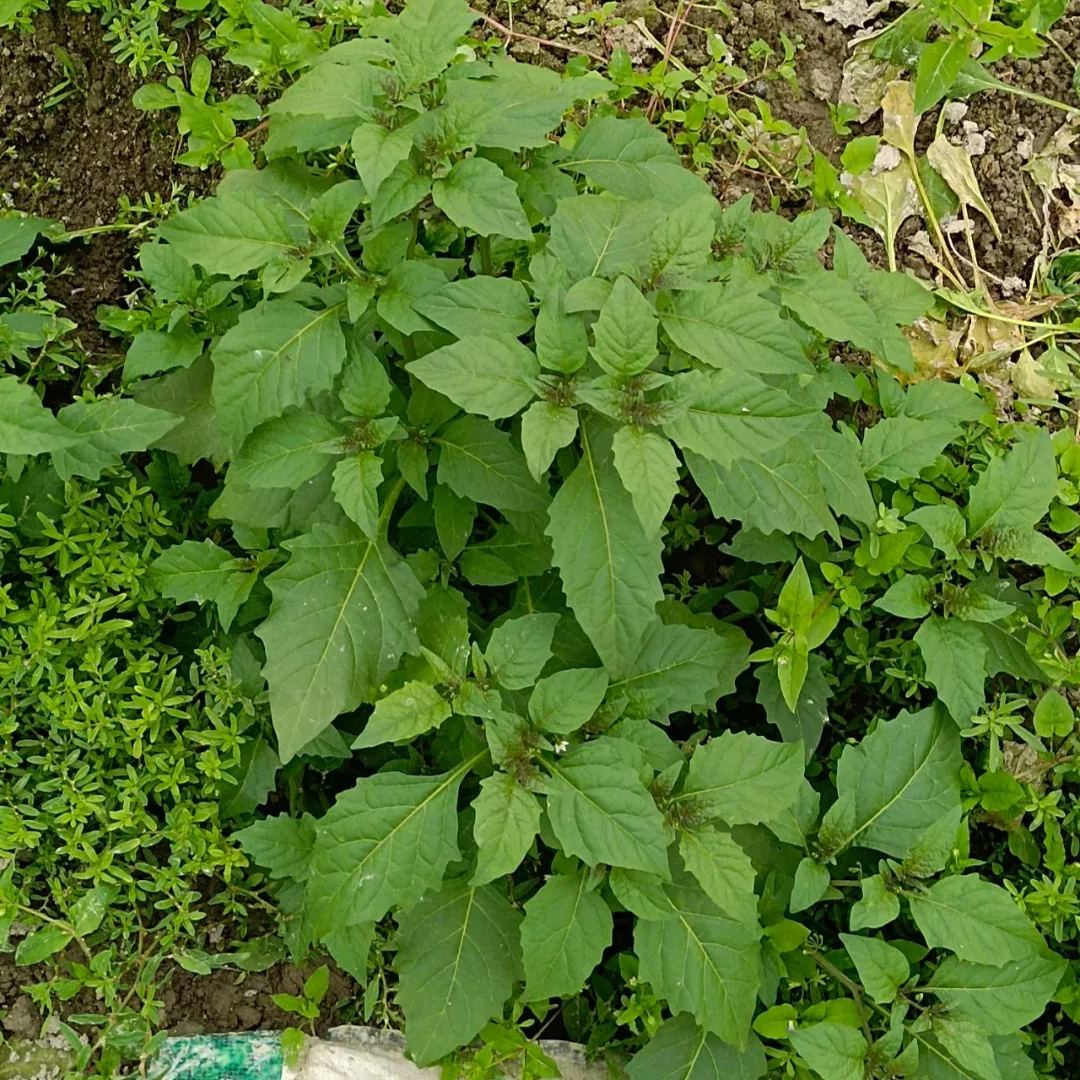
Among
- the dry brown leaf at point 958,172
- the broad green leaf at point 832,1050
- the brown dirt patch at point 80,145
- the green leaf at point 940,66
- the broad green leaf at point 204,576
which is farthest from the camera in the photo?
the dry brown leaf at point 958,172

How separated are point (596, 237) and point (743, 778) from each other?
129 centimetres

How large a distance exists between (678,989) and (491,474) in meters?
1.24

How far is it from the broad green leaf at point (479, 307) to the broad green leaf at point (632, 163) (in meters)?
0.55

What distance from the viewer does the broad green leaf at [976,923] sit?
8.66 ft

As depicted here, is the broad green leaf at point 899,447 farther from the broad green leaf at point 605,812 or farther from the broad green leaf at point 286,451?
the broad green leaf at point 286,451

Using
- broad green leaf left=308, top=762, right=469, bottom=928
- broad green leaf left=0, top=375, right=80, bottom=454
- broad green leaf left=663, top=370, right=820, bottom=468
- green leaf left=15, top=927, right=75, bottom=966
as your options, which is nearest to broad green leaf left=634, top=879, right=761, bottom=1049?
broad green leaf left=308, top=762, right=469, bottom=928

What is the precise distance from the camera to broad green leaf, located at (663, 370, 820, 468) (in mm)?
2248

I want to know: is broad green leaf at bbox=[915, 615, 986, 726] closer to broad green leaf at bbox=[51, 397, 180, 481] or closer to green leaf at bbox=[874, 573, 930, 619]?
green leaf at bbox=[874, 573, 930, 619]

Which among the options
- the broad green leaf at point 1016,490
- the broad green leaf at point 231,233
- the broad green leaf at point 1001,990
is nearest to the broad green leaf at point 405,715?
the broad green leaf at point 231,233

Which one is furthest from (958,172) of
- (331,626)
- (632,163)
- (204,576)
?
(204,576)

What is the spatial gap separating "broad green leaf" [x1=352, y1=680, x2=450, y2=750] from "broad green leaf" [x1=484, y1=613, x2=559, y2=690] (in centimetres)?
15

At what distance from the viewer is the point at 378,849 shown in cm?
242

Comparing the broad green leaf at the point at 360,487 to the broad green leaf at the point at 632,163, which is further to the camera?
the broad green leaf at the point at 632,163

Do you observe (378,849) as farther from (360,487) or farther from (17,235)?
(17,235)
